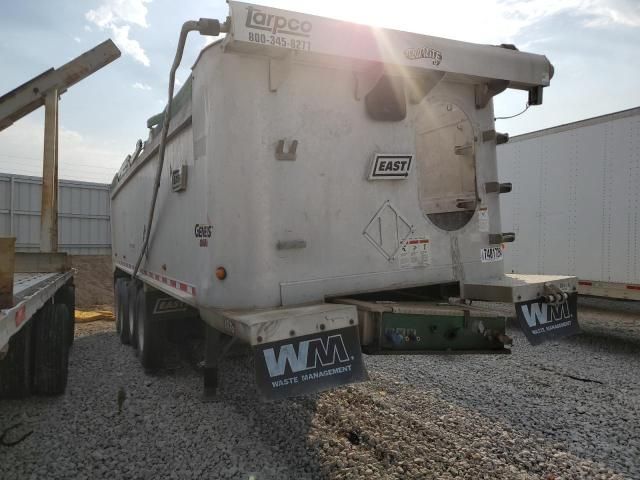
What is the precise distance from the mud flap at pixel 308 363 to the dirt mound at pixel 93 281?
1146 centimetres

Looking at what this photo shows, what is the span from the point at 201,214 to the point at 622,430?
3.75 m

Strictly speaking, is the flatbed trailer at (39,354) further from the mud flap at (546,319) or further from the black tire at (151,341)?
the mud flap at (546,319)

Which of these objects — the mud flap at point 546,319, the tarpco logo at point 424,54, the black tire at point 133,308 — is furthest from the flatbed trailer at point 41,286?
the mud flap at point 546,319

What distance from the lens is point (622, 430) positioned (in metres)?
3.70

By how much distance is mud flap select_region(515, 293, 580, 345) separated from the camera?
3.71 metres

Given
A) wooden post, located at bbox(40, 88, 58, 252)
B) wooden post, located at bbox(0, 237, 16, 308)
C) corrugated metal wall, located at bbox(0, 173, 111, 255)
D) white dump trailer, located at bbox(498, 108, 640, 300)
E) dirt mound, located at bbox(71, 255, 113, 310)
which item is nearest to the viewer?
wooden post, located at bbox(0, 237, 16, 308)

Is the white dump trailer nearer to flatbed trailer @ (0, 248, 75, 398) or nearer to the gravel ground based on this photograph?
the gravel ground

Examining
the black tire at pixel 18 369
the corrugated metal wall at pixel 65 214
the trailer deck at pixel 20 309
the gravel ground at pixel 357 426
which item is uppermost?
the corrugated metal wall at pixel 65 214

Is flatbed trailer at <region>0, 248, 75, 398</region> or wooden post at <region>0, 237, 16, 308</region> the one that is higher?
wooden post at <region>0, 237, 16, 308</region>

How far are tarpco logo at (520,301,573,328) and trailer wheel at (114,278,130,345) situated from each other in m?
5.49

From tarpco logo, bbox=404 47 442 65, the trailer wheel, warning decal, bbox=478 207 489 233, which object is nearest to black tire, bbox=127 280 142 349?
the trailer wheel

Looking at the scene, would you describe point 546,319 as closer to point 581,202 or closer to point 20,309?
point 20,309

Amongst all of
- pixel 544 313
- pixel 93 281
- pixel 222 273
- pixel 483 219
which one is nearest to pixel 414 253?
pixel 483 219

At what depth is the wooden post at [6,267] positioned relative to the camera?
7.13 ft
